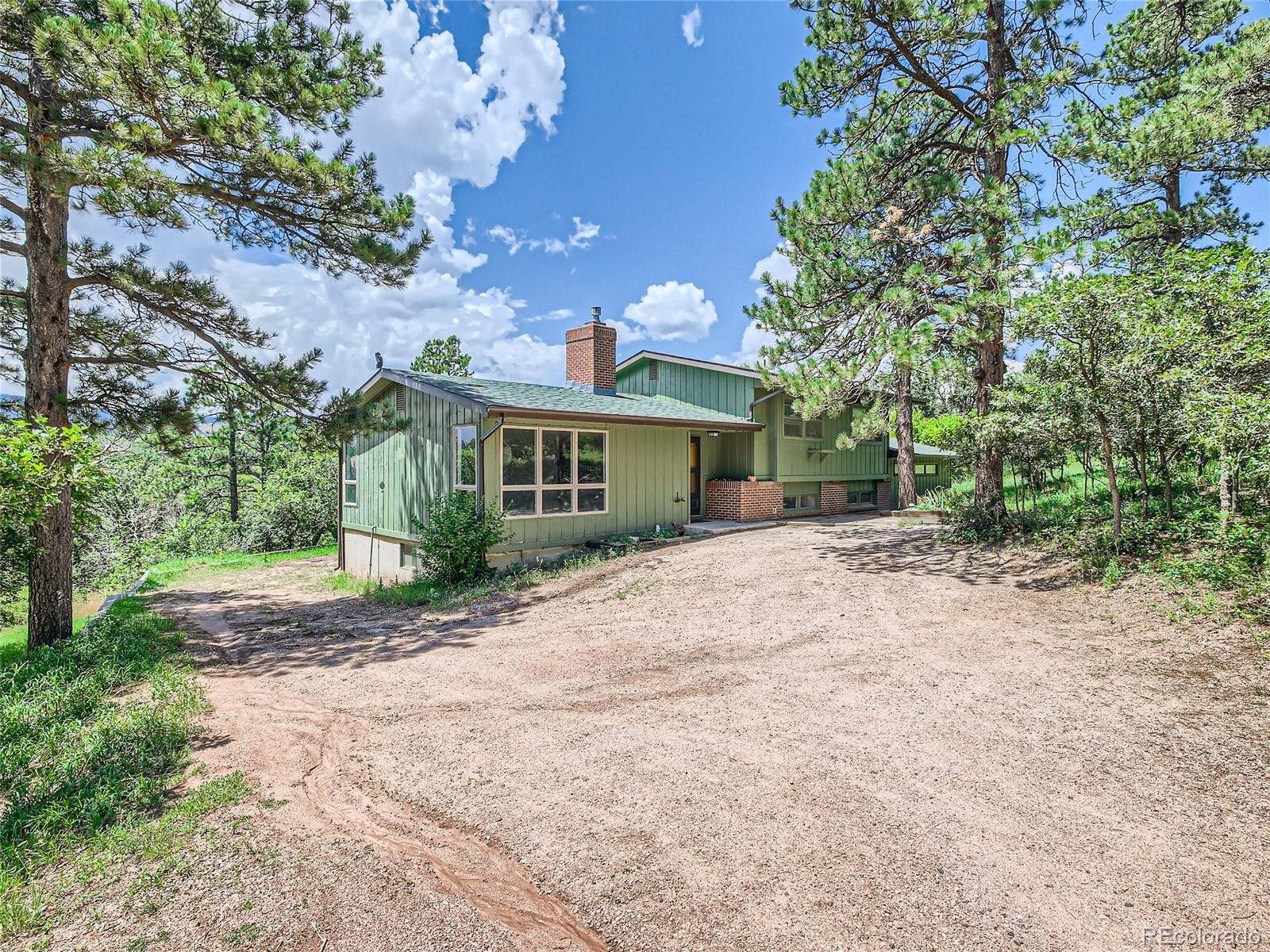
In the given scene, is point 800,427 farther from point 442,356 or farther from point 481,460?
point 442,356

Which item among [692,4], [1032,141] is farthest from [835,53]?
[1032,141]

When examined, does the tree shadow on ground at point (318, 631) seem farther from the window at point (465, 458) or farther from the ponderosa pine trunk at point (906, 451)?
the ponderosa pine trunk at point (906, 451)

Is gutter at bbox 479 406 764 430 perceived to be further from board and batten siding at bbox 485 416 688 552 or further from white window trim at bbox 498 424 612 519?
white window trim at bbox 498 424 612 519

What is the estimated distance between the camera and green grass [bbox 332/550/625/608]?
9586 mm

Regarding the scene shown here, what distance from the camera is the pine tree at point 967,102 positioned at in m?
8.83

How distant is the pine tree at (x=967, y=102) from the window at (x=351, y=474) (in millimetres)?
12348

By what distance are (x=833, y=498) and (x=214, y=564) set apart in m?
18.5

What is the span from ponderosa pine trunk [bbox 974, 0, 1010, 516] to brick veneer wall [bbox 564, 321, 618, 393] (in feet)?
27.0

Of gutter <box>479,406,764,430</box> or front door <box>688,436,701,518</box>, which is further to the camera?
front door <box>688,436,701,518</box>

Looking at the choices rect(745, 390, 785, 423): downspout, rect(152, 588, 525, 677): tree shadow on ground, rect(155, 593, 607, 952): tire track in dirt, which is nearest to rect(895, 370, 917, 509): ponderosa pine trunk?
rect(745, 390, 785, 423): downspout

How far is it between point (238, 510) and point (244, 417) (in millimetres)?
17490

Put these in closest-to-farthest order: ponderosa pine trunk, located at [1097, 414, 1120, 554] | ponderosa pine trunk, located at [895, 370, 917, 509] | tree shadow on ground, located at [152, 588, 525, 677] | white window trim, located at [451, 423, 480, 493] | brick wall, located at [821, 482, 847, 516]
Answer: tree shadow on ground, located at [152, 588, 525, 677], ponderosa pine trunk, located at [1097, 414, 1120, 554], white window trim, located at [451, 423, 480, 493], ponderosa pine trunk, located at [895, 370, 917, 509], brick wall, located at [821, 482, 847, 516]

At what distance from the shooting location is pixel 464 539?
1026 cm

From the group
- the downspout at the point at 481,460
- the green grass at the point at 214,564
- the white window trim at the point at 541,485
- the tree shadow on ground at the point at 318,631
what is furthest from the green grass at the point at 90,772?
the green grass at the point at 214,564
